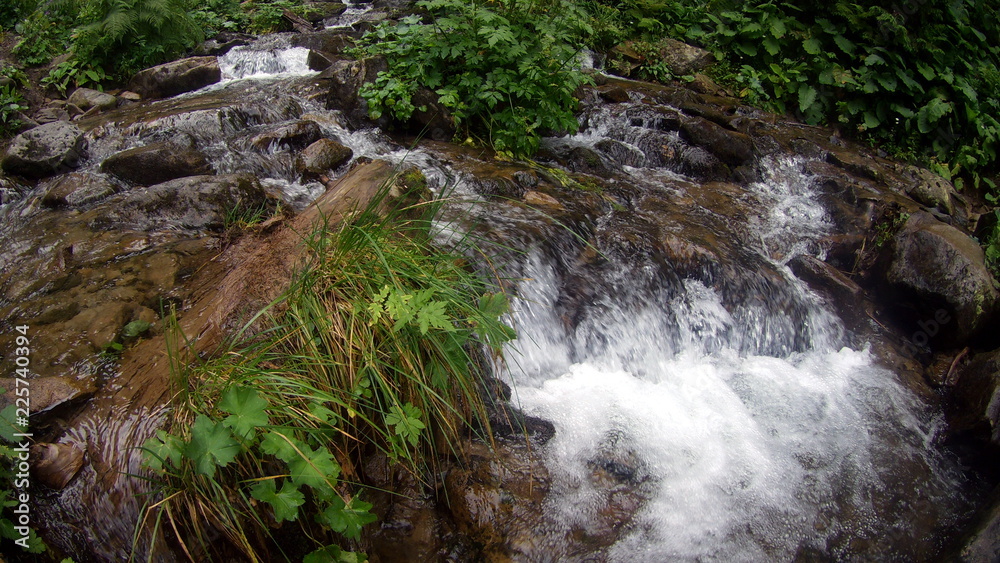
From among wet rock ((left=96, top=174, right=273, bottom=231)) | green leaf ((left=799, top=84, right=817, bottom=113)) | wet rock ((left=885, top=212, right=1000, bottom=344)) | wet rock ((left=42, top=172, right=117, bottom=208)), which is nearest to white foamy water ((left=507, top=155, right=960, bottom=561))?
wet rock ((left=885, top=212, right=1000, bottom=344))

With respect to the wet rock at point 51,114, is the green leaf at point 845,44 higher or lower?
higher

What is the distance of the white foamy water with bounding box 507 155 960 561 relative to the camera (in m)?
2.84

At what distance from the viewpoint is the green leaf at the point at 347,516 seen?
2.03 metres

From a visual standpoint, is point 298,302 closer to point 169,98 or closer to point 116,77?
point 169,98

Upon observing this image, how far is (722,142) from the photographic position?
664 cm

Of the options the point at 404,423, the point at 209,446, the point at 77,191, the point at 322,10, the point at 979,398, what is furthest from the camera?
the point at 322,10

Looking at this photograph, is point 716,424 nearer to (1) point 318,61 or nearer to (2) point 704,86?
(2) point 704,86

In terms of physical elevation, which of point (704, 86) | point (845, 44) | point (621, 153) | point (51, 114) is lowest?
point (51, 114)

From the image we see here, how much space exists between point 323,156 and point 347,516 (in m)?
4.03

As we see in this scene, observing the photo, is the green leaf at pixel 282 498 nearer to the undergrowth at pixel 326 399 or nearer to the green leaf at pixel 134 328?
the undergrowth at pixel 326 399

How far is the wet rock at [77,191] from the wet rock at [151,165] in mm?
179

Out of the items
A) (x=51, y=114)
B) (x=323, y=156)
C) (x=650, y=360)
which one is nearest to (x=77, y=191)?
(x=323, y=156)

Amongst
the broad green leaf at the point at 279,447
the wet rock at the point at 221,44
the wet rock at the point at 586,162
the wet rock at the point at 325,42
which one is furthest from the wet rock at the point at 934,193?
the wet rock at the point at 221,44

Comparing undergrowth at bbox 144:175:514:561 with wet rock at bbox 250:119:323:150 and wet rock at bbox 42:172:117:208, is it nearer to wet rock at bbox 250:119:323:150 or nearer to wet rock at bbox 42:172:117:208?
wet rock at bbox 42:172:117:208
